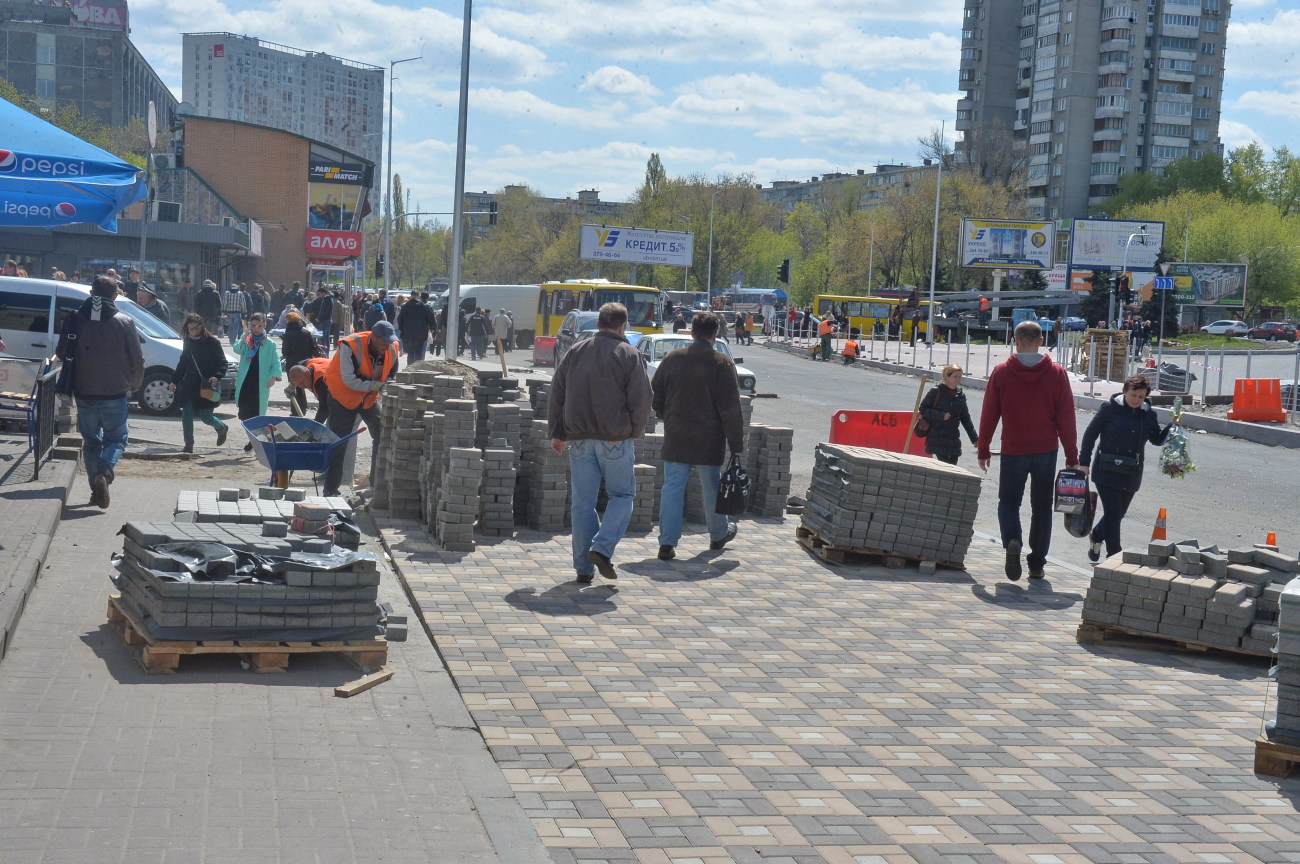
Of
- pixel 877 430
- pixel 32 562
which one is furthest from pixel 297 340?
pixel 32 562

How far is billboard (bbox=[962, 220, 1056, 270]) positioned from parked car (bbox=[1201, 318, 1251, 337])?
12.8 metres

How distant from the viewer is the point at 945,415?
1191 cm

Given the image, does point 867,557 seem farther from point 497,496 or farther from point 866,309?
point 866,309

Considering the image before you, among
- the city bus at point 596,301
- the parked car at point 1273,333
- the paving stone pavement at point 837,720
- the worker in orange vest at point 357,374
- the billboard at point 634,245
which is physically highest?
the billboard at point 634,245

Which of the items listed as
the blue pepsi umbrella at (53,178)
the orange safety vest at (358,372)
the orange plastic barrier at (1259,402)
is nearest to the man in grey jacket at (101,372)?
the orange safety vest at (358,372)

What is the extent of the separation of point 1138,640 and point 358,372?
261 inches

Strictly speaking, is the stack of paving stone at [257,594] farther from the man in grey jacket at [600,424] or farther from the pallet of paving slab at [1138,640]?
the pallet of paving slab at [1138,640]

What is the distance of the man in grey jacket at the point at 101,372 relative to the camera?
10.5 metres

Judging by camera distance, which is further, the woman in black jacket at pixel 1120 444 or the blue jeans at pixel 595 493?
the woman in black jacket at pixel 1120 444

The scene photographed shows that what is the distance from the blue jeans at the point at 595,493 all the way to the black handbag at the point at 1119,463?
3.85 metres

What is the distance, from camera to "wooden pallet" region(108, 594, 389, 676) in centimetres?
608

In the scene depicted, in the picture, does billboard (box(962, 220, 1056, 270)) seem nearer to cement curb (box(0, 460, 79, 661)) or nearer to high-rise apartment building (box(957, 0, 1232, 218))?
high-rise apartment building (box(957, 0, 1232, 218))

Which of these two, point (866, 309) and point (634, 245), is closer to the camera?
point (634, 245)

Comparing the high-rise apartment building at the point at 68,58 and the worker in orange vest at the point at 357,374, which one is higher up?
the high-rise apartment building at the point at 68,58
